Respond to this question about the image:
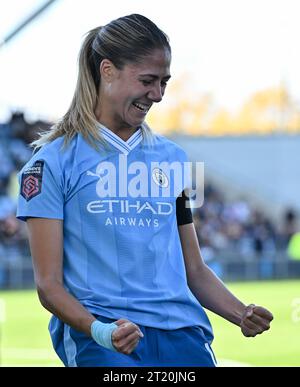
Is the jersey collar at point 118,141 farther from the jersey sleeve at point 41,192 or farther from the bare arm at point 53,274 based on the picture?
the bare arm at point 53,274

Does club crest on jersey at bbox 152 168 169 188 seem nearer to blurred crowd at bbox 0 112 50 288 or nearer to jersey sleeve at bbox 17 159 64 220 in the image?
jersey sleeve at bbox 17 159 64 220

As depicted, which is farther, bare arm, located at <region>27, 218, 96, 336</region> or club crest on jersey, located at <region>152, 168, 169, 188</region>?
club crest on jersey, located at <region>152, 168, 169, 188</region>

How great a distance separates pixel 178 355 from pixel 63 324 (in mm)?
362

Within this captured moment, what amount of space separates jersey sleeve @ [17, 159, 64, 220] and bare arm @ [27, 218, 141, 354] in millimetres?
26

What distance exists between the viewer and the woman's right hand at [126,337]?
3080 millimetres

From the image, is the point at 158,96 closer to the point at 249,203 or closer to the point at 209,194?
the point at 209,194

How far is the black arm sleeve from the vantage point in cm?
363

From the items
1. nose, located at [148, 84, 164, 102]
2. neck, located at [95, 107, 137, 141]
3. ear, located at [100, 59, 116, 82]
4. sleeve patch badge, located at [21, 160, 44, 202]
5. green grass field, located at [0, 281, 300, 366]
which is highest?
ear, located at [100, 59, 116, 82]

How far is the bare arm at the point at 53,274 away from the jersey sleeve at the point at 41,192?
0.03 metres

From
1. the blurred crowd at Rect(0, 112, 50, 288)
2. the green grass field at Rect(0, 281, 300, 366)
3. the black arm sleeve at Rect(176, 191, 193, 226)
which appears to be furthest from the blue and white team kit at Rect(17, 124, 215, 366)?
the blurred crowd at Rect(0, 112, 50, 288)

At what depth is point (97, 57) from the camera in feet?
11.5

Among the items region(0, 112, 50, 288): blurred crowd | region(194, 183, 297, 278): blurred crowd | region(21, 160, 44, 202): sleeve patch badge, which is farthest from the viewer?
region(194, 183, 297, 278): blurred crowd

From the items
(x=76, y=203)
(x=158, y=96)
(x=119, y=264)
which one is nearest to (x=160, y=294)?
(x=119, y=264)

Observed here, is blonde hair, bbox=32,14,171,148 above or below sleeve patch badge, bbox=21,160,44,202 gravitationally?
above
